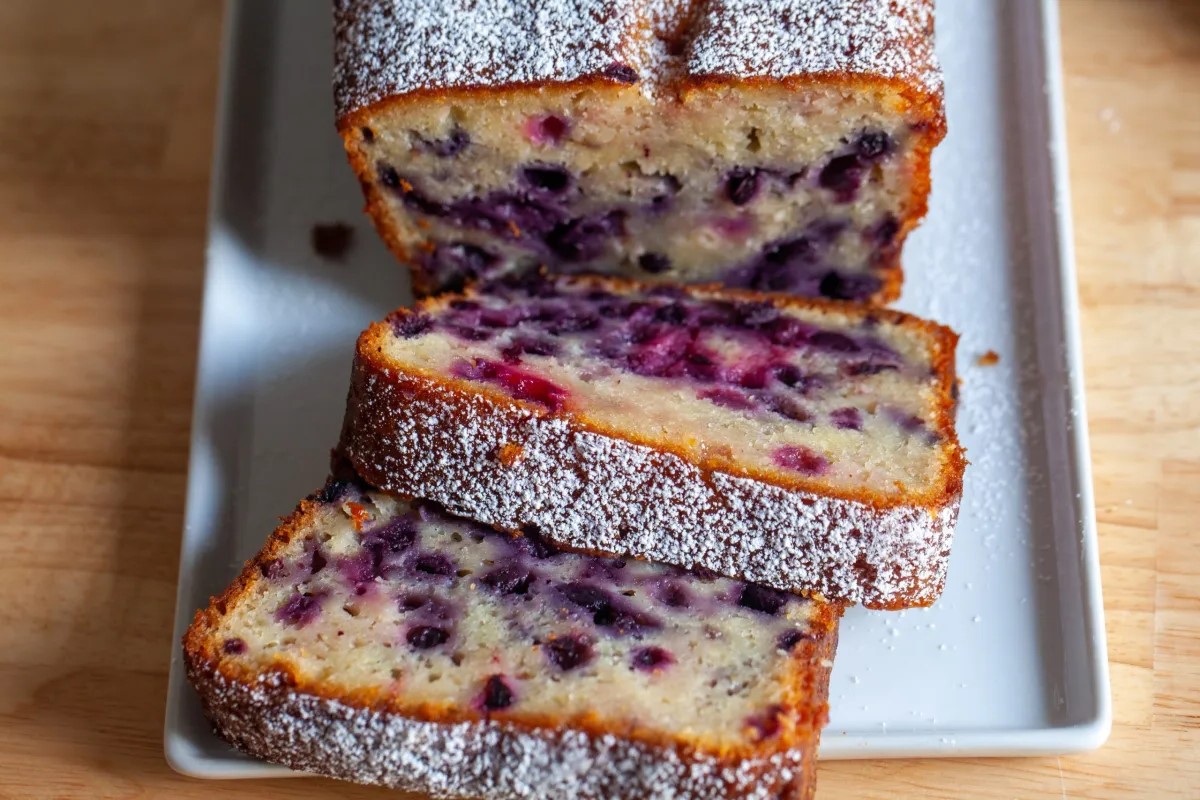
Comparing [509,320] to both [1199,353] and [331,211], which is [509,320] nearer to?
[331,211]

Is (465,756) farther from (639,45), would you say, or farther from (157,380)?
(639,45)

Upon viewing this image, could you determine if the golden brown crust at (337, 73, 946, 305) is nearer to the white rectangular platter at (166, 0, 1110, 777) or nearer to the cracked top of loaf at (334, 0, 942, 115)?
the cracked top of loaf at (334, 0, 942, 115)

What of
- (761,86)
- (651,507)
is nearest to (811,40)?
(761,86)

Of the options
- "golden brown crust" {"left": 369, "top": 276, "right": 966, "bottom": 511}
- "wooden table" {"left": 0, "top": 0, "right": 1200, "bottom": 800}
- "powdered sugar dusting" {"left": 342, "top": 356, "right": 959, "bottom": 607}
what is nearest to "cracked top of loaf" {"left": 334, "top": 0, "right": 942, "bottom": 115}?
"golden brown crust" {"left": 369, "top": 276, "right": 966, "bottom": 511}

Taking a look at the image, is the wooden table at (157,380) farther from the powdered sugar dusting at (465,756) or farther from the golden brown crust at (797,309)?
the golden brown crust at (797,309)

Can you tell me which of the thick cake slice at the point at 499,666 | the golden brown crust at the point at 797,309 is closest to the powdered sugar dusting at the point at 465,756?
the thick cake slice at the point at 499,666
